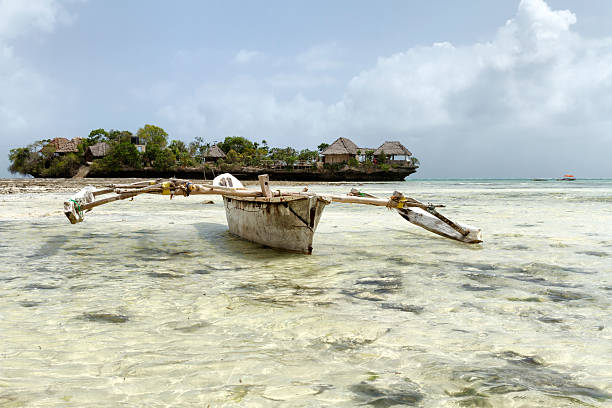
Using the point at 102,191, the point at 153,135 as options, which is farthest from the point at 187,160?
the point at 102,191

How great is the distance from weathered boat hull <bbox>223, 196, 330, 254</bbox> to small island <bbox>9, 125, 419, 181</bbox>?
50.0 m

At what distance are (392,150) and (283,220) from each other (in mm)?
57038

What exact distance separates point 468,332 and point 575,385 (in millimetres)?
812

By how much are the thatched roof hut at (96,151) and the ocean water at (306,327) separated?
2398 inches

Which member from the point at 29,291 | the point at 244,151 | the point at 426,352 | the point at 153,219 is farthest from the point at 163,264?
the point at 244,151

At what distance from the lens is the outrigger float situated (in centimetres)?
521

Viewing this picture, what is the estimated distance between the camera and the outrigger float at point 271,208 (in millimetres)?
5211

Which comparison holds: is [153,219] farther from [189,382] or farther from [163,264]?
[189,382]

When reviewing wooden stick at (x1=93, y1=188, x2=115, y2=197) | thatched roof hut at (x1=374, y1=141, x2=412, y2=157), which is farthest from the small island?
wooden stick at (x1=93, y1=188, x2=115, y2=197)

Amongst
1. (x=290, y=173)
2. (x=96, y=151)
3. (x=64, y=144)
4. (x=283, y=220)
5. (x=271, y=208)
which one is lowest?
(x=283, y=220)

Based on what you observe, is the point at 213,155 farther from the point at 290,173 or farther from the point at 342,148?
the point at 342,148

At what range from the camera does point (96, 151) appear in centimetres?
5988

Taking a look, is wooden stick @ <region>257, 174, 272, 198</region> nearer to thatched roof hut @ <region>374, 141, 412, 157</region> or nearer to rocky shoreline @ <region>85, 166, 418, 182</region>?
rocky shoreline @ <region>85, 166, 418, 182</region>

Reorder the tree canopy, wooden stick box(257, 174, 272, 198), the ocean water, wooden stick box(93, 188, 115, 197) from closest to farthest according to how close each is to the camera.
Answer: the ocean water
wooden stick box(257, 174, 272, 198)
wooden stick box(93, 188, 115, 197)
the tree canopy
